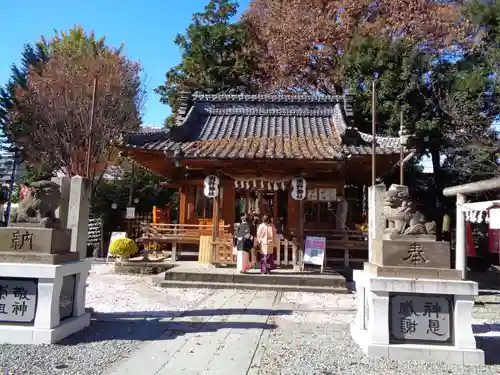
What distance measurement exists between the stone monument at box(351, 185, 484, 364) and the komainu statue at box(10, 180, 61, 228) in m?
4.51

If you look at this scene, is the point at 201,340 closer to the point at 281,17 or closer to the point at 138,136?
the point at 138,136

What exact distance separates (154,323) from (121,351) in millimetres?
1510

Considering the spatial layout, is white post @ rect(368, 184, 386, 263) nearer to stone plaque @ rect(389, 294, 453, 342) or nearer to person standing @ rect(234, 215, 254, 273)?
stone plaque @ rect(389, 294, 453, 342)

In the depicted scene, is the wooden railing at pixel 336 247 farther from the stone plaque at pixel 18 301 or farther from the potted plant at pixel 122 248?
the stone plaque at pixel 18 301

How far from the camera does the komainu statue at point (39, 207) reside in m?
5.55

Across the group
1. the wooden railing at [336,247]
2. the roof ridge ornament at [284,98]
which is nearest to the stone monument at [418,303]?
the wooden railing at [336,247]

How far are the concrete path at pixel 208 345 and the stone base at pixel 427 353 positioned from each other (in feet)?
4.90

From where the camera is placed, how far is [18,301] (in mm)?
5309

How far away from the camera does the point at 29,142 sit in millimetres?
19703

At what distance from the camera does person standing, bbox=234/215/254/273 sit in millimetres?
10249

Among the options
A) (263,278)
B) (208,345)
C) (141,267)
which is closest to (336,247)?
(263,278)

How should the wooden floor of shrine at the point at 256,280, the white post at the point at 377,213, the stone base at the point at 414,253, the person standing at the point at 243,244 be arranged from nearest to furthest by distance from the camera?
1. the stone base at the point at 414,253
2. the white post at the point at 377,213
3. the wooden floor of shrine at the point at 256,280
4. the person standing at the point at 243,244

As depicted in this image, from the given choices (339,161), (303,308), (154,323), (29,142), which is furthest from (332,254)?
(29,142)

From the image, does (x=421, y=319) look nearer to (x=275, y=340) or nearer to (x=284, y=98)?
(x=275, y=340)
